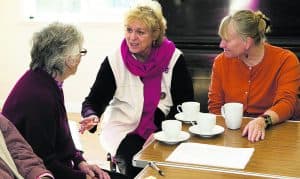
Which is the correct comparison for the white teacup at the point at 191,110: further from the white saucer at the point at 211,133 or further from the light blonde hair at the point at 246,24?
the light blonde hair at the point at 246,24

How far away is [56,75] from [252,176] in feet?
2.80

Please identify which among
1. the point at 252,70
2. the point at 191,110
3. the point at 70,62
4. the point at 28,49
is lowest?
the point at 28,49

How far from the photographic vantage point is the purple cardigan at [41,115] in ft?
5.35

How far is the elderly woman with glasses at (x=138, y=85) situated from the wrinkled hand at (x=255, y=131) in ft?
2.07

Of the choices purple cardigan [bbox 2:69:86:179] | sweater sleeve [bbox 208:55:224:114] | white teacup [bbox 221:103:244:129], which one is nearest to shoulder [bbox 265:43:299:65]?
sweater sleeve [bbox 208:55:224:114]

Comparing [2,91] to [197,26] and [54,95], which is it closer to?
[197,26]

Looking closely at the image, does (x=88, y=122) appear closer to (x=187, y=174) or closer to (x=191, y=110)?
(x=191, y=110)

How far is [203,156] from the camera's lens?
159cm

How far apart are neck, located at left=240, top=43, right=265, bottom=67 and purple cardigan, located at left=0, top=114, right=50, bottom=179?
3.93 feet

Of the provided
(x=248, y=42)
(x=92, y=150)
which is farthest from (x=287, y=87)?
(x=92, y=150)

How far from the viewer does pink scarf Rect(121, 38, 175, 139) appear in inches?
93.2

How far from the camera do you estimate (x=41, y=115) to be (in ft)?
5.38

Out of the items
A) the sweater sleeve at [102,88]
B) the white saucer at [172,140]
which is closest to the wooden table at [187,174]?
the white saucer at [172,140]

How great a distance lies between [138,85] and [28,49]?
7.92 ft
